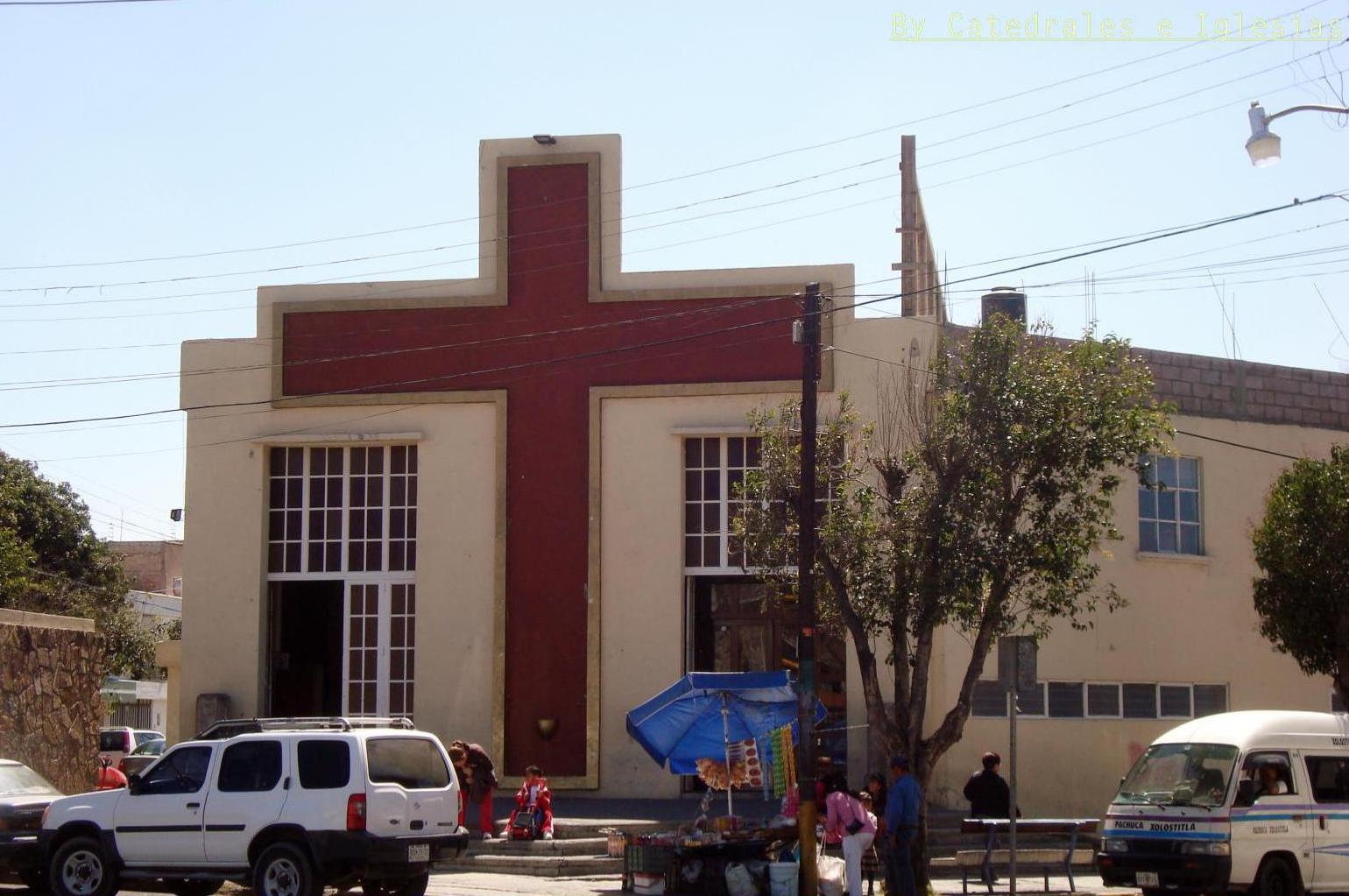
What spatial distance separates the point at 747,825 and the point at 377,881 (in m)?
4.12

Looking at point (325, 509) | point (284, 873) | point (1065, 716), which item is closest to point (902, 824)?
point (284, 873)

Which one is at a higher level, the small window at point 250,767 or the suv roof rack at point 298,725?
the suv roof rack at point 298,725

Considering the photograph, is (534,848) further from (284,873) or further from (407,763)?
(284,873)

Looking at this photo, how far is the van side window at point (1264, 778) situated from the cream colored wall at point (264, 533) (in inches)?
450

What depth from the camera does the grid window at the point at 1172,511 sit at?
77.2 feet

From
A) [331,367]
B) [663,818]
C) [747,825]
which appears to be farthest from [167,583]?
[747,825]

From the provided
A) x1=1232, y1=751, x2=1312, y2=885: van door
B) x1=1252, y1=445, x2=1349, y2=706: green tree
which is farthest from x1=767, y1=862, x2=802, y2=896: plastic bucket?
x1=1252, y1=445, x2=1349, y2=706: green tree

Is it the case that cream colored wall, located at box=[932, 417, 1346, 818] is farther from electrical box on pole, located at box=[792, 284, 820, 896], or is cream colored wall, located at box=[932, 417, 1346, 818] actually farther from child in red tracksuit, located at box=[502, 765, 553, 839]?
electrical box on pole, located at box=[792, 284, 820, 896]

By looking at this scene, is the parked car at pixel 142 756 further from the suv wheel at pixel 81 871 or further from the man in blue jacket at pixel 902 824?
the man in blue jacket at pixel 902 824

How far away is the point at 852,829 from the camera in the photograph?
51.0 feet

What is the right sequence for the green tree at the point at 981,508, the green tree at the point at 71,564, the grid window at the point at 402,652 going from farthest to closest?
1. the green tree at the point at 71,564
2. the grid window at the point at 402,652
3. the green tree at the point at 981,508

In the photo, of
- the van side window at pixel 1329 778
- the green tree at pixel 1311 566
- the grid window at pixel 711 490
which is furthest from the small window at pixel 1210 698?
the van side window at pixel 1329 778

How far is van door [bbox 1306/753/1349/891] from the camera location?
51.5 ft

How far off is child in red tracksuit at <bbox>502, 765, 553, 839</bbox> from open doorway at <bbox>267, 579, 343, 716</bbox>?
19.2 feet
